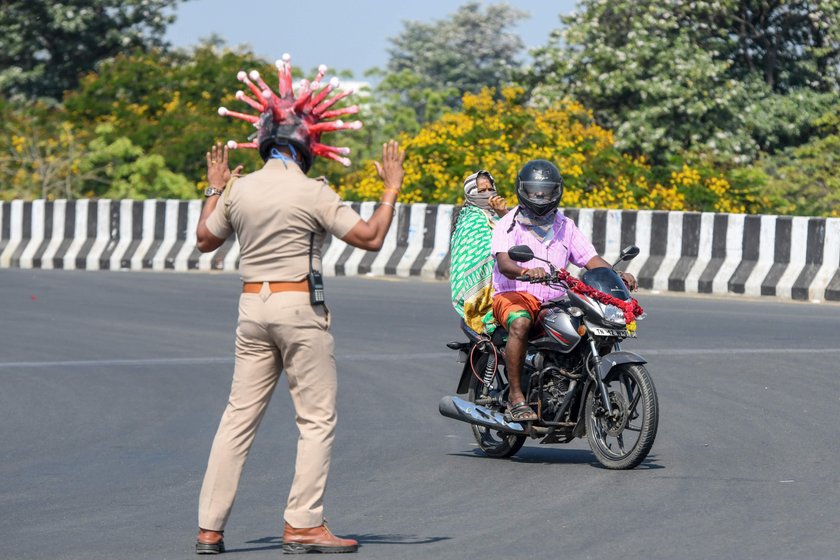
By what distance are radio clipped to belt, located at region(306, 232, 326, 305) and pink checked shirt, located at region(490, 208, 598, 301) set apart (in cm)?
305

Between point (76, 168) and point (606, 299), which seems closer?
point (606, 299)

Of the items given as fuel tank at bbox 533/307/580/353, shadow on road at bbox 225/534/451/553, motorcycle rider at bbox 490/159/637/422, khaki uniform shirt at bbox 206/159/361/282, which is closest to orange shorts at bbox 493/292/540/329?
motorcycle rider at bbox 490/159/637/422

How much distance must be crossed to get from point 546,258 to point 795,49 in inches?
1246

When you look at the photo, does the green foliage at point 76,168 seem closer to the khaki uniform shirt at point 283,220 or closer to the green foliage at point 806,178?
the green foliage at point 806,178

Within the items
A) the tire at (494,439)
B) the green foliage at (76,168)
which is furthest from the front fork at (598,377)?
the green foliage at (76,168)

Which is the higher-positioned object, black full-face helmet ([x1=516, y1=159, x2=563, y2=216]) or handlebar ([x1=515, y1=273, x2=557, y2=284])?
black full-face helmet ([x1=516, y1=159, x2=563, y2=216])

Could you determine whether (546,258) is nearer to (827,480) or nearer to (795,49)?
(827,480)

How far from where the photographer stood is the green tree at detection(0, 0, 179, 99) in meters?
44.1

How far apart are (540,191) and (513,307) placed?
69 cm

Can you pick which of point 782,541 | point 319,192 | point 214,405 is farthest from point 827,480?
point 214,405

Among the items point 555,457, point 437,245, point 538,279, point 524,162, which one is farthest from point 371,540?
point 524,162

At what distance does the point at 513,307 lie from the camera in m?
10.2

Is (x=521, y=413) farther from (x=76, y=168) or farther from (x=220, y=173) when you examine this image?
(x=76, y=168)

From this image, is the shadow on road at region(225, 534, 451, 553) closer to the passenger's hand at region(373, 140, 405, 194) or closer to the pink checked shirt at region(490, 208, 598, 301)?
the passenger's hand at region(373, 140, 405, 194)
